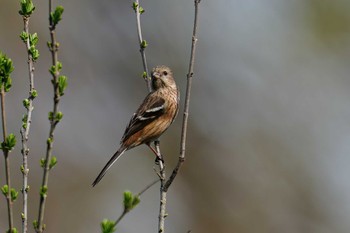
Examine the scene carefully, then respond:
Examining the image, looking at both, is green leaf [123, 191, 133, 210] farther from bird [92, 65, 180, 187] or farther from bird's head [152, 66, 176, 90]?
bird's head [152, 66, 176, 90]

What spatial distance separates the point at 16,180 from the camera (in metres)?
15.4

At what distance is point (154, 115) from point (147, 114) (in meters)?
0.11

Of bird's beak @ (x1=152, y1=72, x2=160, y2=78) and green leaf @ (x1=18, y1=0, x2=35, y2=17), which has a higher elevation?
bird's beak @ (x1=152, y1=72, x2=160, y2=78)

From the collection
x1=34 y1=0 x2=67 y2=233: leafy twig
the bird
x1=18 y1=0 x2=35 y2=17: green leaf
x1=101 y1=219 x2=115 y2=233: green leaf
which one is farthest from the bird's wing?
x1=101 y1=219 x2=115 y2=233: green leaf

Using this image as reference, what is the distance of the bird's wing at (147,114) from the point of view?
986cm

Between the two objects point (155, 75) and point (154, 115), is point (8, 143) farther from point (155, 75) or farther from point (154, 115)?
point (155, 75)

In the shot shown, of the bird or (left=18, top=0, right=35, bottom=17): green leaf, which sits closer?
(left=18, top=0, right=35, bottom=17): green leaf

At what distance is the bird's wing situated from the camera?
9859 mm

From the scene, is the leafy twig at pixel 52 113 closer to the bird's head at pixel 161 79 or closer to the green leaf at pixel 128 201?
the green leaf at pixel 128 201

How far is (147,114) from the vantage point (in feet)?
32.9

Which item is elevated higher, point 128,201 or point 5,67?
point 5,67

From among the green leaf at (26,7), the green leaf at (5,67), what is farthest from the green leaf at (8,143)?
the green leaf at (26,7)

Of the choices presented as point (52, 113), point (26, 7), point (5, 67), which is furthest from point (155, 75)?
point (52, 113)

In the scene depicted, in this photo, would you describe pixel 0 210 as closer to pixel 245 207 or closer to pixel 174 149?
pixel 174 149
